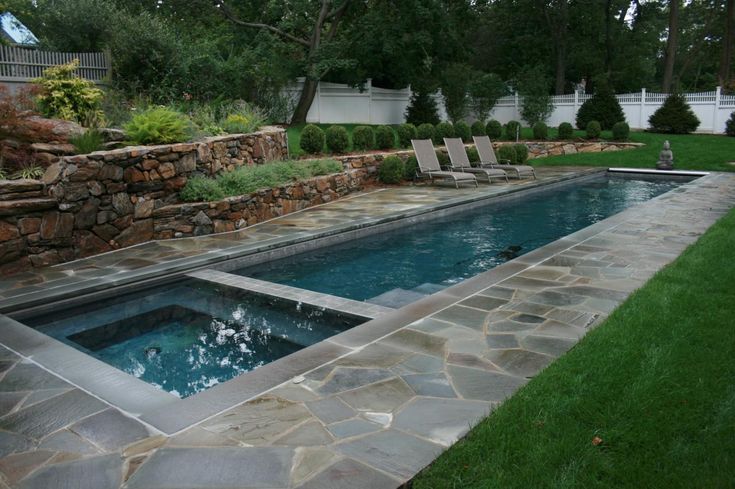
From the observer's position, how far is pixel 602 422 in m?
2.86

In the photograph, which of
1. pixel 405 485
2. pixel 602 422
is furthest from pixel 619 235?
pixel 405 485

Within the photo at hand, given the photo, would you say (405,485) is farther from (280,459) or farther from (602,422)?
(602,422)

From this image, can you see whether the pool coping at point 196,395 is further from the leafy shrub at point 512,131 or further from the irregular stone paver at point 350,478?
the leafy shrub at point 512,131

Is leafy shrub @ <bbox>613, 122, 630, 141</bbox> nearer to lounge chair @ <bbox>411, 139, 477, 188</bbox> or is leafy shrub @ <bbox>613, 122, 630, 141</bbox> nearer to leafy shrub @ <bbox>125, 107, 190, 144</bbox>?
lounge chair @ <bbox>411, 139, 477, 188</bbox>

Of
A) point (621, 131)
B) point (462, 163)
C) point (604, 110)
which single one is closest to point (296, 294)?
point (462, 163)

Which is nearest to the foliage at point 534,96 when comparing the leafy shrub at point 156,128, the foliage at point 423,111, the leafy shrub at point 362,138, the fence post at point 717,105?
the foliage at point 423,111

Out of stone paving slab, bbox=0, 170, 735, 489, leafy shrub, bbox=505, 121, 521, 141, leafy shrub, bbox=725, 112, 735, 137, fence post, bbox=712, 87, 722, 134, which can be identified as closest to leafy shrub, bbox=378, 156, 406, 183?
stone paving slab, bbox=0, 170, 735, 489

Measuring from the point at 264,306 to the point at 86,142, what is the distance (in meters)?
3.90

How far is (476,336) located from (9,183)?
17.8ft

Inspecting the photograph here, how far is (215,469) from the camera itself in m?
2.58

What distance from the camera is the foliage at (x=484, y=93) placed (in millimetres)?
23562

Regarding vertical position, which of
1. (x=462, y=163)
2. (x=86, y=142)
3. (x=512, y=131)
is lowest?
(x=462, y=163)

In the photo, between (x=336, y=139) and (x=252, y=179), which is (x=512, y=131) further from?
(x=252, y=179)

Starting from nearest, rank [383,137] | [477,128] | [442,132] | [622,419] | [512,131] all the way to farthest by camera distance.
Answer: [622,419], [383,137], [442,132], [477,128], [512,131]
